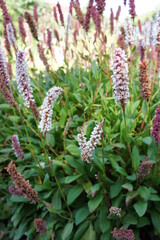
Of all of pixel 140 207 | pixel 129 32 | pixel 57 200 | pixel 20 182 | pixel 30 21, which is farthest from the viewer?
pixel 30 21

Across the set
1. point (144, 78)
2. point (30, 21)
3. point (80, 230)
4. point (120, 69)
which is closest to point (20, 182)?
point (80, 230)

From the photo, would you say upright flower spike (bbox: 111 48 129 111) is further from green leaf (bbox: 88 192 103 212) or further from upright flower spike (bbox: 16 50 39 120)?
green leaf (bbox: 88 192 103 212)

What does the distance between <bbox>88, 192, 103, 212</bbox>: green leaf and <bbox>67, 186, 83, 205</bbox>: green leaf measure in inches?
6.0

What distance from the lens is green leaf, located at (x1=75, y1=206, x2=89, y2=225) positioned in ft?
7.22

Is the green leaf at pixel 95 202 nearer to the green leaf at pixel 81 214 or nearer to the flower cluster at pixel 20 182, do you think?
the green leaf at pixel 81 214

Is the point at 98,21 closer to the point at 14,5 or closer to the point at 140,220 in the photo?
the point at 140,220

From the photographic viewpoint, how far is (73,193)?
2299 millimetres

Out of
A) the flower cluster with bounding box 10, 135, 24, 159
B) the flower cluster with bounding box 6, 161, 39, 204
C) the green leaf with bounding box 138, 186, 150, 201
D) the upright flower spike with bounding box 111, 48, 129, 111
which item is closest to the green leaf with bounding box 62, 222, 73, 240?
the flower cluster with bounding box 6, 161, 39, 204

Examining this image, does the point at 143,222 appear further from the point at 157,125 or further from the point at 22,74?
the point at 22,74

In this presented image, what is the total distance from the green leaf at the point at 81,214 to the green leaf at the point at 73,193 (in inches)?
4.7

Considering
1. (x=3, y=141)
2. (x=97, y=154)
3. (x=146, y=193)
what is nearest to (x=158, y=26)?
(x=97, y=154)

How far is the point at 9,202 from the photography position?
8.82ft

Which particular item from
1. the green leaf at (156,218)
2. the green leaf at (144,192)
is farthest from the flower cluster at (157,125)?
the green leaf at (156,218)

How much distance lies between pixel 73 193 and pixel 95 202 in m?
0.24
